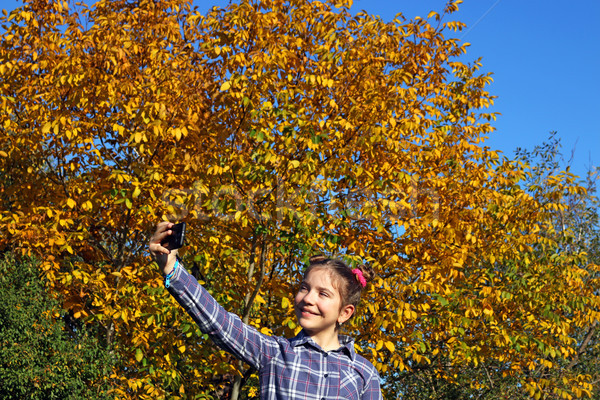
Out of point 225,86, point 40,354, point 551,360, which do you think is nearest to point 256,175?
point 225,86

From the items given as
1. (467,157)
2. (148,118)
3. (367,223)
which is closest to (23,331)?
(148,118)

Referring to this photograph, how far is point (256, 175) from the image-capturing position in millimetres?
5629

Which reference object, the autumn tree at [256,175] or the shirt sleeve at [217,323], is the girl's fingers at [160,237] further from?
the autumn tree at [256,175]

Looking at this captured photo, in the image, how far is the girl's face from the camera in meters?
2.49

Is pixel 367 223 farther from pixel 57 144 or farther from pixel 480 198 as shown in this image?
pixel 57 144

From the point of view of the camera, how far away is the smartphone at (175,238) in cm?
205

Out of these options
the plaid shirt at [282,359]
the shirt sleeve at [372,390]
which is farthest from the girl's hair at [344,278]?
the shirt sleeve at [372,390]

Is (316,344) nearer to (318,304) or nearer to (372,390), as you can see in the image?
(318,304)

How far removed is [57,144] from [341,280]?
227 inches

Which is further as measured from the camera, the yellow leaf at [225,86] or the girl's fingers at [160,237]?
the yellow leaf at [225,86]

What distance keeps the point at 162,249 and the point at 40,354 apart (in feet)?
17.0

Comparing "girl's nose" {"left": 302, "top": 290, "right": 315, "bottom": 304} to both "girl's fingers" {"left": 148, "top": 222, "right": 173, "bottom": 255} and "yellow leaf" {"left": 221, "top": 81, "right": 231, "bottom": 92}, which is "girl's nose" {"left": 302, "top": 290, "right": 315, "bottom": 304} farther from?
"yellow leaf" {"left": 221, "top": 81, "right": 231, "bottom": 92}

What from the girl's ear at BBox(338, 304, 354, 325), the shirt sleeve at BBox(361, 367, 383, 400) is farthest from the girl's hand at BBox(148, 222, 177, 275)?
the shirt sleeve at BBox(361, 367, 383, 400)

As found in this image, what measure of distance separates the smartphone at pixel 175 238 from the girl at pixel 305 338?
2cm
